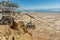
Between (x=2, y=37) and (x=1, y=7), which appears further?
(x=1, y=7)

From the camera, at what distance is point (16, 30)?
4793mm

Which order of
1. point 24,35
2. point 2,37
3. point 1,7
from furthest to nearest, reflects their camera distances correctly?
1. point 1,7
2. point 24,35
3. point 2,37

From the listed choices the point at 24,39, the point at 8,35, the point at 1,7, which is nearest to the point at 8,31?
the point at 8,35

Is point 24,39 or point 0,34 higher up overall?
point 0,34

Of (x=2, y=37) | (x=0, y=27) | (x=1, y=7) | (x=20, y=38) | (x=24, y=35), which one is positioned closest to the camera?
(x=2, y=37)

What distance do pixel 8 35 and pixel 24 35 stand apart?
90 cm

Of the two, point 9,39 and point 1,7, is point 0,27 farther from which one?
point 1,7

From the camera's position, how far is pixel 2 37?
3871mm

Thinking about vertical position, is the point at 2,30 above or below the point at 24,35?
above

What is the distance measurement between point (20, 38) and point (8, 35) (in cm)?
54

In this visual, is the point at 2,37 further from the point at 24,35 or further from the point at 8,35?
the point at 24,35

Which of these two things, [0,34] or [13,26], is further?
[13,26]

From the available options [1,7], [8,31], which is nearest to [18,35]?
[8,31]

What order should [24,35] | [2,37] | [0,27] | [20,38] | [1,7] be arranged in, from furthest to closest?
[1,7] → [24,35] → [20,38] → [0,27] → [2,37]
